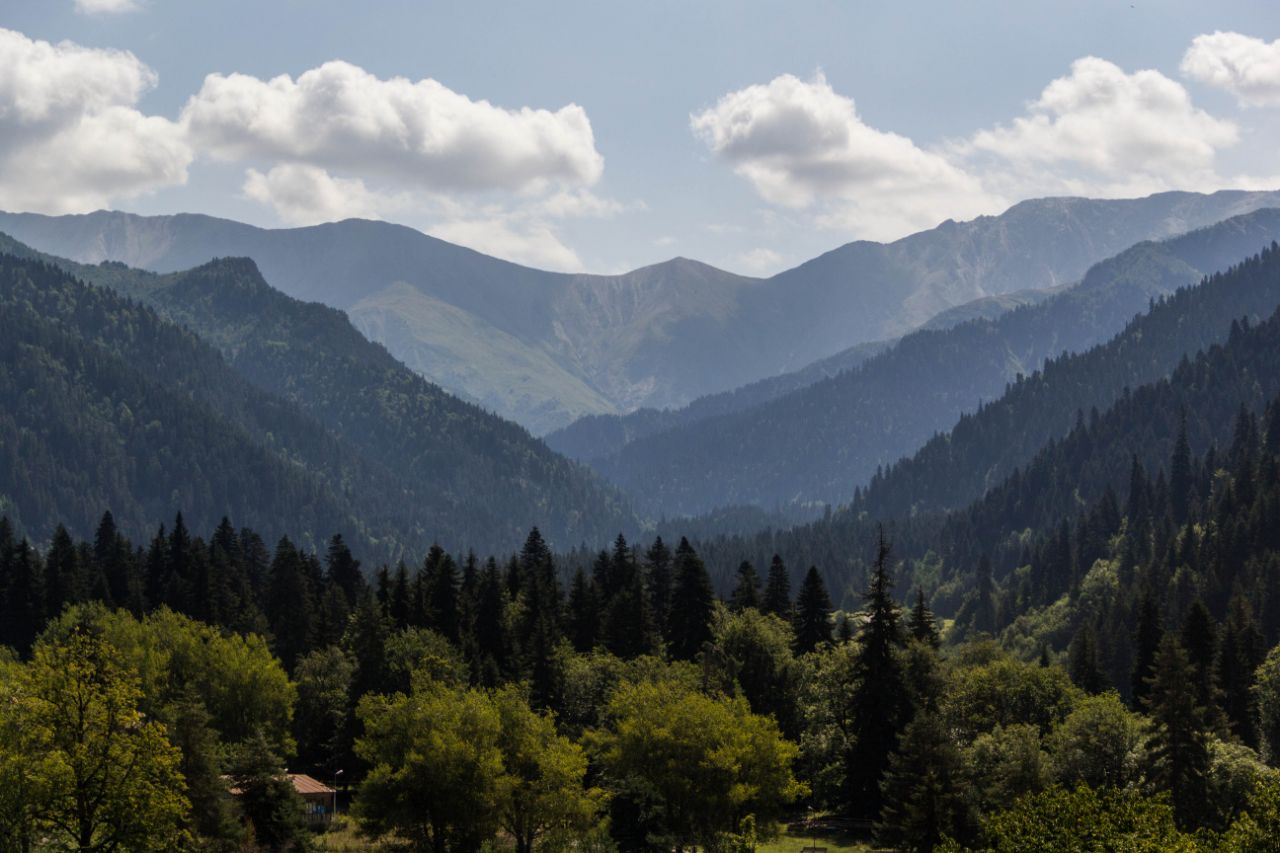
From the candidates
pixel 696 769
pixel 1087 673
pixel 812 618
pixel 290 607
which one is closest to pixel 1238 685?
pixel 1087 673

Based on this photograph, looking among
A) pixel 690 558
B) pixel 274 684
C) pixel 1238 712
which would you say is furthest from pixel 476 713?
pixel 1238 712

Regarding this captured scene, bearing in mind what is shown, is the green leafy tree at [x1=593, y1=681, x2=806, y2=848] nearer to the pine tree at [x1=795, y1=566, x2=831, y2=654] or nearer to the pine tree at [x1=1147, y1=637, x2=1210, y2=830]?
the pine tree at [x1=1147, y1=637, x2=1210, y2=830]

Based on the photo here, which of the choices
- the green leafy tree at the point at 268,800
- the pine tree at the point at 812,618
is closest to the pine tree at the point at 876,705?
the pine tree at the point at 812,618

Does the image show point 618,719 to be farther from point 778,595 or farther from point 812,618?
point 778,595

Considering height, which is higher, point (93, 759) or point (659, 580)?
point (659, 580)

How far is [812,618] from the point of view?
12406cm

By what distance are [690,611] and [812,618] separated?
11.2m

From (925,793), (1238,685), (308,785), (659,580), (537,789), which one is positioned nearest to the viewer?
(925,793)

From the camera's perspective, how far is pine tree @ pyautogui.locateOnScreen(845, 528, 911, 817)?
96812 mm

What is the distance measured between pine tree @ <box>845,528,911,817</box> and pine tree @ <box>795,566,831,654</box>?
21.8 metres

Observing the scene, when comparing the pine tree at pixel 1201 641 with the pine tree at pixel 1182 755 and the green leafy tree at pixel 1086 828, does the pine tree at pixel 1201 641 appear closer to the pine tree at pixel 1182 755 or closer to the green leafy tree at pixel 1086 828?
the pine tree at pixel 1182 755

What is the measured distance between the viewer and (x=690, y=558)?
12588 centimetres

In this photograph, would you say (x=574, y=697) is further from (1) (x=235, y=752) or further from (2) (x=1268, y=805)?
(2) (x=1268, y=805)

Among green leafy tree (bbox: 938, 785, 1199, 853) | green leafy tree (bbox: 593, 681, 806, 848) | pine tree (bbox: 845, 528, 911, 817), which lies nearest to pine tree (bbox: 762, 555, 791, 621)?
pine tree (bbox: 845, 528, 911, 817)
